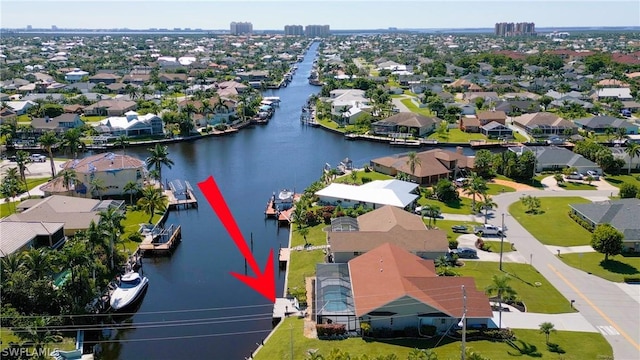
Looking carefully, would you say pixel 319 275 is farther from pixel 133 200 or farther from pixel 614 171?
pixel 614 171

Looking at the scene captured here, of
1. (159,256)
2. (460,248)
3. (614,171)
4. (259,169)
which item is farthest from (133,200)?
(614,171)

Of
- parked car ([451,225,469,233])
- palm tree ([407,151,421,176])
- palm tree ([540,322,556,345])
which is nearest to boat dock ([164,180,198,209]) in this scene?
palm tree ([407,151,421,176])

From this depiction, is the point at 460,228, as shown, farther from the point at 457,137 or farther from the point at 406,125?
the point at 406,125

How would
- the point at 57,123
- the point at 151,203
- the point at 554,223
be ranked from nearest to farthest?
the point at 554,223 → the point at 151,203 → the point at 57,123

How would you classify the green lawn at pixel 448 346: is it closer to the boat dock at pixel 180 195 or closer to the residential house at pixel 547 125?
the boat dock at pixel 180 195

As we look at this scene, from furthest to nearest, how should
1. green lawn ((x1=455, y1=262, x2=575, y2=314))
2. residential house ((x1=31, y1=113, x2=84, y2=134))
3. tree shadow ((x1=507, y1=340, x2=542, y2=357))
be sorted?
residential house ((x1=31, y1=113, x2=84, y2=134)), green lawn ((x1=455, y1=262, x2=575, y2=314)), tree shadow ((x1=507, y1=340, x2=542, y2=357))

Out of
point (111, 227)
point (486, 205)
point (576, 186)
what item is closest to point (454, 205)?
point (486, 205)

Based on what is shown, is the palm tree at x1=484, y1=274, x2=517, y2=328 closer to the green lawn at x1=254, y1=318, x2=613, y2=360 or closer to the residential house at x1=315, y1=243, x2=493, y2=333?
the residential house at x1=315, y1=243, x2=493, y2=333
